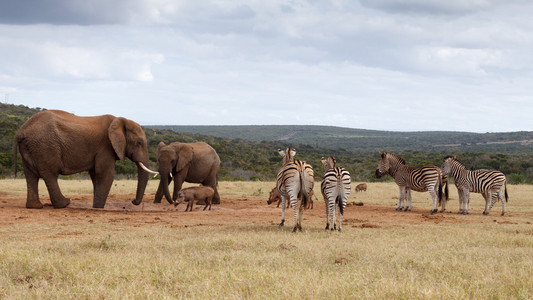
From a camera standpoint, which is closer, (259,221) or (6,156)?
(259,221)

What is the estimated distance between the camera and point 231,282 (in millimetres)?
7289

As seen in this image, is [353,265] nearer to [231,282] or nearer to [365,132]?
[231,282]

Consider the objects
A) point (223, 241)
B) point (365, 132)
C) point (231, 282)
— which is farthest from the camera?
point (365, 132)

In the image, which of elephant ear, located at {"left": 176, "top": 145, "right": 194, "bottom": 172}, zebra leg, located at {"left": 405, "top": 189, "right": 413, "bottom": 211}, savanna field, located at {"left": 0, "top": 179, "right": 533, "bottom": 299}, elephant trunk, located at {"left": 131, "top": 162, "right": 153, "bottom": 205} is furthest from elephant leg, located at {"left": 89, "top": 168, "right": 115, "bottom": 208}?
zebra leg, located at {"left": 405, "top": 189, "right": 413, "bottom": 211}

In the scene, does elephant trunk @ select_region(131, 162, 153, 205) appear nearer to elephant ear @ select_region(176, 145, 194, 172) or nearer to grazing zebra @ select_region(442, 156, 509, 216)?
elephant ear @ select_region(176, 145, 194, 172)

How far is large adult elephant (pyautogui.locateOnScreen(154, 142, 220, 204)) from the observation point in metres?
20.1

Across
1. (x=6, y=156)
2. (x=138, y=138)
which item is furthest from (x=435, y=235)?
(x=6, y=156)

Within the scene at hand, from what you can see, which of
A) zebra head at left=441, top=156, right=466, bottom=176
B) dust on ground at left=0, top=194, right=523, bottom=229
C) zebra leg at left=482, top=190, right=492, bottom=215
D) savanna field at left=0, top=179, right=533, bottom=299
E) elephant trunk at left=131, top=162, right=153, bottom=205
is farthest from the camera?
zebra head at left=441, top=156, right=466, bottom=176

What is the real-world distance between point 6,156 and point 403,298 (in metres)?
36.5

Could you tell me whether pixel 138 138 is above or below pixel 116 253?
above

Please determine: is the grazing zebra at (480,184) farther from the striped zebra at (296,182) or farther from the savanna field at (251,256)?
the striped zebra at (296,182)

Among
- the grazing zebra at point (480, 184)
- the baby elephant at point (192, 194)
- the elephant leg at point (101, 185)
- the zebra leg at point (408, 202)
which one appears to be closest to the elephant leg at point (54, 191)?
the elephant leg at point (101, 185)

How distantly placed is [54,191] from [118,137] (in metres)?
2.75

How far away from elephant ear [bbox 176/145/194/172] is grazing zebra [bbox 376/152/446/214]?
8065mm
